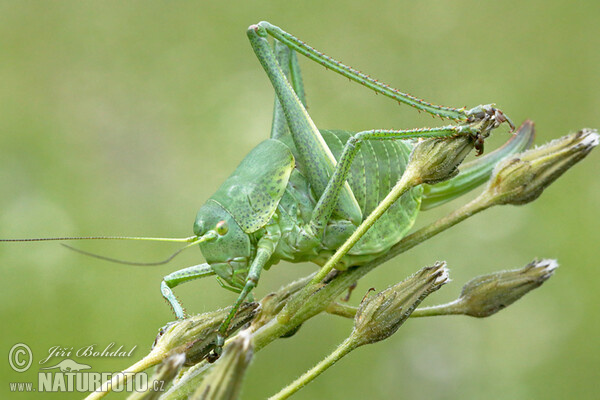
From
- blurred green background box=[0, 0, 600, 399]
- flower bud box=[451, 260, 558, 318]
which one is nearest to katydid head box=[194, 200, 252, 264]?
flower bud box=[451, 260, 558, 318]

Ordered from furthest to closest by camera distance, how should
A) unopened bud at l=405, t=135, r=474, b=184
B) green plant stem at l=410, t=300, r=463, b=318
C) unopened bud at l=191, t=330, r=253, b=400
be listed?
green plant stem at l=410, t=300, r=463, b=318 → unopened bud at l=405, t=135, r=474, b=184 → unopened bud at l=191, t=330, r=253, b=400

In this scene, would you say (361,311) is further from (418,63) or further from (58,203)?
(418,63)

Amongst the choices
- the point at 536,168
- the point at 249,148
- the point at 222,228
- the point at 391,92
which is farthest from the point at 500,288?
the point at 249,148

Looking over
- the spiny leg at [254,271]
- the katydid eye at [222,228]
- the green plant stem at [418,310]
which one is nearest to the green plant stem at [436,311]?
the green plant stem at [418,310]

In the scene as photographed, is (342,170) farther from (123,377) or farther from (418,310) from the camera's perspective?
(123,377)

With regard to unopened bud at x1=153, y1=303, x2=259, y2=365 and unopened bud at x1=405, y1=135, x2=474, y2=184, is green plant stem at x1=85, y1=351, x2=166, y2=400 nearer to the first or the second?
unopened bud at x1=153, y1=303, x2=259, y2=365

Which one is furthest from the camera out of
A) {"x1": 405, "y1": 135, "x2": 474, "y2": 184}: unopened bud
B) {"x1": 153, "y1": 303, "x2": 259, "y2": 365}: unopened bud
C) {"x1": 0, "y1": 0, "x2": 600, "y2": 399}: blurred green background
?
{"x1": 0, "y1": 0, "x2": 600, "y2": 399}: blurred green background

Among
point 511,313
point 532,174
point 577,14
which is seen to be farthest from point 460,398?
point 577,14
